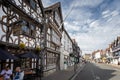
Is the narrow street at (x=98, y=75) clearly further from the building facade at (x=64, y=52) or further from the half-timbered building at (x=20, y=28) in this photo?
the half-timbered building at (x=20, y=28)

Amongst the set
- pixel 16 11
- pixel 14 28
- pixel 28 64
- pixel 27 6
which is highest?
pixel 27 6

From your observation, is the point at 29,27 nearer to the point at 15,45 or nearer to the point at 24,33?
the point at 24,33

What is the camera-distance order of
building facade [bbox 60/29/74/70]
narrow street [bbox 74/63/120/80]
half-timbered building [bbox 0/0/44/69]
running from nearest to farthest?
1. half-timbered building [bbox 0/0/44/69]
2. narrow street [bbox 74/63/120/80]
3. building facade [bbox 60/29/74/70]

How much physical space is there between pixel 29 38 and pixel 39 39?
11.5 ft

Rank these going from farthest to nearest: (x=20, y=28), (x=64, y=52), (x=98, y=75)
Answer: (x=64, y=52)
(x=98, y=75)
(x=20, y=28)

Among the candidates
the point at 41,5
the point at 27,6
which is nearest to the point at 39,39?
the point at 41,5

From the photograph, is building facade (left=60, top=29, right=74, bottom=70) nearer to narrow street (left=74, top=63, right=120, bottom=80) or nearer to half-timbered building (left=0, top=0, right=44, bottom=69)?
narrow street (left=74, top=63, right=120, bottom=80)

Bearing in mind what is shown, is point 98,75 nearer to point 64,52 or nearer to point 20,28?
point 20,28

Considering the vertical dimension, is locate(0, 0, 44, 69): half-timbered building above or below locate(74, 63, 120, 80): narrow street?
above

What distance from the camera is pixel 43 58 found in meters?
20.7

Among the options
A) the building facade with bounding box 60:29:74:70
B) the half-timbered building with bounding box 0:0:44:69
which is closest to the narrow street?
the building facade with bounding box 60:29:74:70

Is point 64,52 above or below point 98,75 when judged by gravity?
above

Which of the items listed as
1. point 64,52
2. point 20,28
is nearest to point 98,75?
point 20,28

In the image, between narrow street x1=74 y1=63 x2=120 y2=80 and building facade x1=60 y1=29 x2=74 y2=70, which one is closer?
narrow street x1=74 y1=63 x2=120 y2=80
